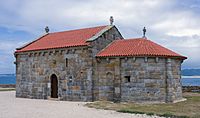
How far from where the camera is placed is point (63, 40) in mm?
25938

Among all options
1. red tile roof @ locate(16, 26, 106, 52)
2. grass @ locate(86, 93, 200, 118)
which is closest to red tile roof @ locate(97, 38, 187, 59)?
red tile roof @ locate(16, 26, 106, 52)

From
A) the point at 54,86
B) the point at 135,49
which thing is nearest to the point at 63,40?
the point at 54,86

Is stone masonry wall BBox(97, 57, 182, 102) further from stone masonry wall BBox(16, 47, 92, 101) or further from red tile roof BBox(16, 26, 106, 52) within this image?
red tile roof BBox(16, 26, 106, 52)

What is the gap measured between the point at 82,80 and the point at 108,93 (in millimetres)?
2335

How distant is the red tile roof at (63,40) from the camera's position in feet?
78.6

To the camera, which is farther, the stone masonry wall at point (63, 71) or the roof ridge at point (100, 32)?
the roof ridge at point (100, 32)

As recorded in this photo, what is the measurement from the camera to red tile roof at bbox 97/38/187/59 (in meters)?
21.0

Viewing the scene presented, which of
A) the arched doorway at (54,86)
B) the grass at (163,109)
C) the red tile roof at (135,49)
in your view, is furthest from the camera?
the arched doorway at (54,86)

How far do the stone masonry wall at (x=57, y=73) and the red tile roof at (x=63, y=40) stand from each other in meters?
0.56

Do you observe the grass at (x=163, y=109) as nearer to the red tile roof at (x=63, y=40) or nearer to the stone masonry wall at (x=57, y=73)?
the stone masonry wall at (x=57, y=73)

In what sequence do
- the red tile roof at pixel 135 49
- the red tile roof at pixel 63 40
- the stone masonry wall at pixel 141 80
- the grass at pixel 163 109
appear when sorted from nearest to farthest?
1. the grass at pixel 163 109
2. the stone masonry wall at pixel 141 80
3. the red tile roof at pixel 135 49
4. the red tile roof at pixel 63 40

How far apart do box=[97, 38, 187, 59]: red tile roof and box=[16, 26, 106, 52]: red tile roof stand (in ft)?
6.65

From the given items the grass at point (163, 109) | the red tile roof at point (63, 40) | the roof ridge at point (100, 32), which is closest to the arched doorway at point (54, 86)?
the red tile roof at point (63, 40)

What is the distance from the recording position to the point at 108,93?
22.1m
